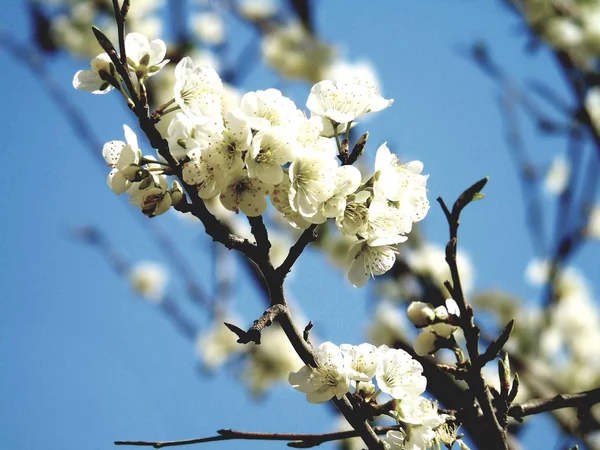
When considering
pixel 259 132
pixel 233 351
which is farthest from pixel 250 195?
pixel 233 351

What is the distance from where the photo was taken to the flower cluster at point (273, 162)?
3.13 feet

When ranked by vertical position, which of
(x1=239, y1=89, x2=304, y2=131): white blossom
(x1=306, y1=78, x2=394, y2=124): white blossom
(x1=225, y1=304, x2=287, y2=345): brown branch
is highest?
(x1=306, y1=78, x2=394, y2=124): white blossom

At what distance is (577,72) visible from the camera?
143 inches

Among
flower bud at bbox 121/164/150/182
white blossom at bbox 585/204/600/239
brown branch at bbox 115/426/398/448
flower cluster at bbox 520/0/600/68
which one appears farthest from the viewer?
white blossom at bbox 585/204/600/239

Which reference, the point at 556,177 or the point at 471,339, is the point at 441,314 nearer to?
the point at 471,339

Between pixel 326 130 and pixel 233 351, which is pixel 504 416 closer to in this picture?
pixel 326 130

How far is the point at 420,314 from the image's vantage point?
1.07 metres

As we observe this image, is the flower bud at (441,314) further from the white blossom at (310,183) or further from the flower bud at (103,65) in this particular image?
the flower bud at (103,65)

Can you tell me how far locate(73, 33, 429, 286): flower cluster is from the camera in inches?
37.6

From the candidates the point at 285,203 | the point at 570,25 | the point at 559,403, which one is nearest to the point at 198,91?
the point at 285,203

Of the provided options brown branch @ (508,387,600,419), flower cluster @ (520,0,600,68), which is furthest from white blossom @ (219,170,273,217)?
flower cluster @ (520,0,600,68)

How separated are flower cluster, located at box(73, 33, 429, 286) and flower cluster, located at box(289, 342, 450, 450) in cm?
18

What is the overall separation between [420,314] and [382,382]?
0.48 feet

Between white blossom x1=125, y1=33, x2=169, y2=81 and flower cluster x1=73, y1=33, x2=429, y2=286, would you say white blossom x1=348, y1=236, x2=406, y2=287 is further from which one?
white blossom x1=125, y1=33, x2=169, y2=81
